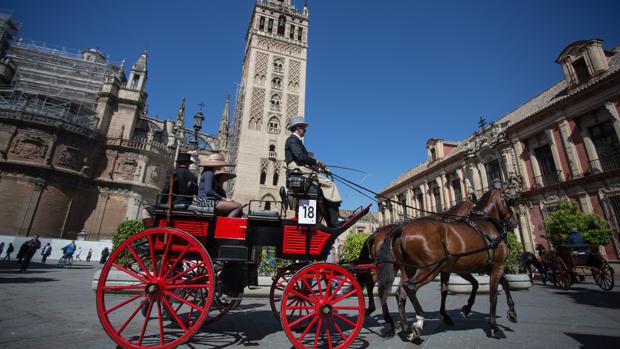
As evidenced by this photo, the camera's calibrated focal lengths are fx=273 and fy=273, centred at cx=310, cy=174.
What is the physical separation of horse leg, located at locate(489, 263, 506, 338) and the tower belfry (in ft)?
68.2

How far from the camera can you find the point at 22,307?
5.09m

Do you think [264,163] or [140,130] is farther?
[140,130]

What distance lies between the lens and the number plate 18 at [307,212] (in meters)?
3.73

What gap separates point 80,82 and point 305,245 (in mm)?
38766

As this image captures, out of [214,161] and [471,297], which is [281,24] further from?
[471,297]

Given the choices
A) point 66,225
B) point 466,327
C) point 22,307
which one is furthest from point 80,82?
point 466,327

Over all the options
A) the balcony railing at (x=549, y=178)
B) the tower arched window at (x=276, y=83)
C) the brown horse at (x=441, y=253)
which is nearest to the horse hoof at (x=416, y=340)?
the brown horse at (x=441, y=253)

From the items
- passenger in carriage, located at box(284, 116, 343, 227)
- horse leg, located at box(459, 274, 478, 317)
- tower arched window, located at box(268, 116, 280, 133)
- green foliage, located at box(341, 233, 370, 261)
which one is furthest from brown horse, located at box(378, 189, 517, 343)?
tower arched window, located at box(268, 116, 280, 133)

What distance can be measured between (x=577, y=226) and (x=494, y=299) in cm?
1319

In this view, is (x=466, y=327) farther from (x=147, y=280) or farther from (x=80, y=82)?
(x=80, y=82)

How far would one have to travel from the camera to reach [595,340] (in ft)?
12.6

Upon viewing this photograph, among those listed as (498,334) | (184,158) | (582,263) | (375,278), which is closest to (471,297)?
(498,334)

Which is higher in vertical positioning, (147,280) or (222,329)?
(147,280)

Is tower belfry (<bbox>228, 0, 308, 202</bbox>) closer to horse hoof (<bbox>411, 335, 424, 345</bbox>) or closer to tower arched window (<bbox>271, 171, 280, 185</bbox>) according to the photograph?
tower arched window (<bbox>271, 171, 280, 185</bbox>)
